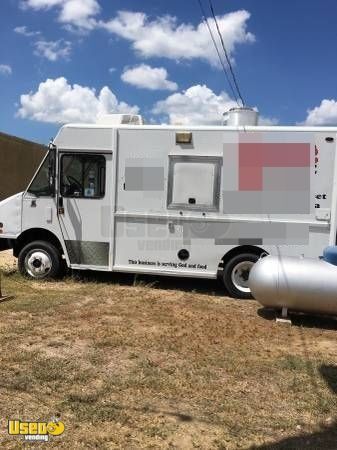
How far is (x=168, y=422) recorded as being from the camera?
3797 millimetres

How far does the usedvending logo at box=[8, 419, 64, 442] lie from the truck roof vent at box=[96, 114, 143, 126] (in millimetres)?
5486

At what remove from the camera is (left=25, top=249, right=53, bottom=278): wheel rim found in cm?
861

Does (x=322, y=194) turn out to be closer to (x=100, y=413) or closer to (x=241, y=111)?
(x=241, y=111)

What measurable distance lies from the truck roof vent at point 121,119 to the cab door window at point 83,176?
0.61 metres

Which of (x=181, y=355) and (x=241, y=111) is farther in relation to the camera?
(x=241, y=111)

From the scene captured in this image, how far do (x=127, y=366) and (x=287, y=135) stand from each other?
4.43 metres

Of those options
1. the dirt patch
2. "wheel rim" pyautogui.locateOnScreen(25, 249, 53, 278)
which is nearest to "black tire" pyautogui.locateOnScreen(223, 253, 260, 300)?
"wheel rim" pyautogui.locateOnScreen(25, 249, 53, 278)

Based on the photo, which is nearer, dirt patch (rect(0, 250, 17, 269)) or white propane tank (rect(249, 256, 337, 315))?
white propane tank (rect(249, 256, 337, 315))

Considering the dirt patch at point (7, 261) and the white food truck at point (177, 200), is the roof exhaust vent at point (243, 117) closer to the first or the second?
the white food truck at point (177, 200)

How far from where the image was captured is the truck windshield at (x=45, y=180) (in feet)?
27.1

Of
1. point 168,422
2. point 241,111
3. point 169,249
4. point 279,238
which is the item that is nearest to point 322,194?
point 279,238

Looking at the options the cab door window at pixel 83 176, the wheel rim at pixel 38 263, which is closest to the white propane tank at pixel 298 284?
the cab door window at pixel 83 176

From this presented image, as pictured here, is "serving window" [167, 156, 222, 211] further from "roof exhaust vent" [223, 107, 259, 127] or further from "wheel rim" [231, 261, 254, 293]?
"wheel rim" [231, 261, 254, 293]

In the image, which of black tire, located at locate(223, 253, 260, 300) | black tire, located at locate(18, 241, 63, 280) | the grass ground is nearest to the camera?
the grass ground
